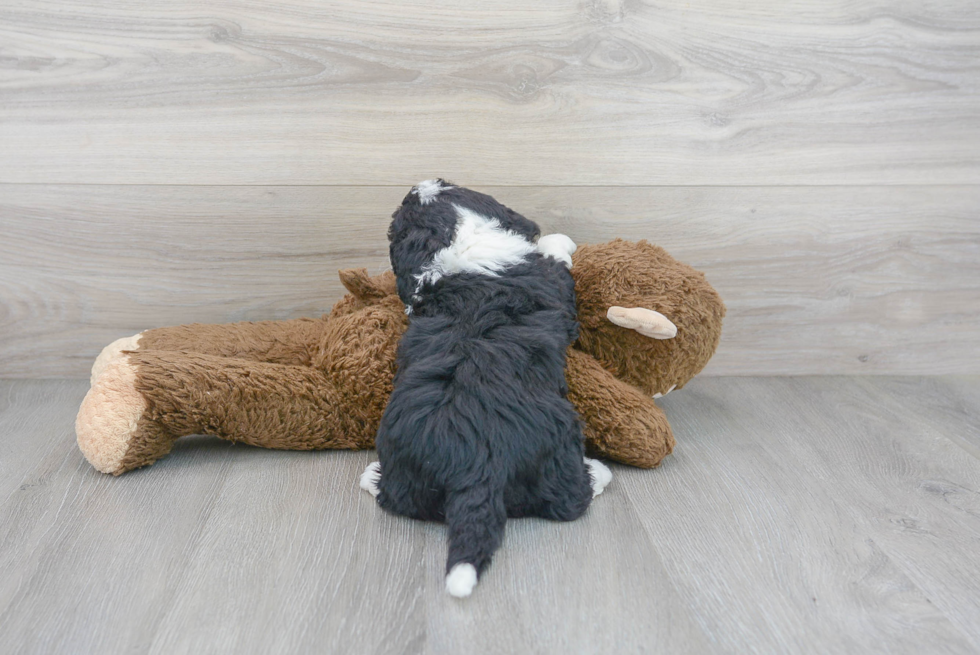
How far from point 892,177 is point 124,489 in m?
1.25

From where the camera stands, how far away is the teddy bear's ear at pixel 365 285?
1010mm

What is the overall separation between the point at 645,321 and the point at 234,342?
1.89 ft

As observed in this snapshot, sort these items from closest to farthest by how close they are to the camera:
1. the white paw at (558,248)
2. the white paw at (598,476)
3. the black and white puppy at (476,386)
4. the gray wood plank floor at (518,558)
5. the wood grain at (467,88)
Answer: the gray wood plank floor at (518,558)
the black and white puppy at (476,386)
the white paw at (598,476)
the white paw at (558,248)
the wood grain at (467,88)

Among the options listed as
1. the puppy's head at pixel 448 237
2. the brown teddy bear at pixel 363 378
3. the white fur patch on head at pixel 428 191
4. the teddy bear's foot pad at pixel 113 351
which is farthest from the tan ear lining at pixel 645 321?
the teddy bear's foot pad at pixel 113 351

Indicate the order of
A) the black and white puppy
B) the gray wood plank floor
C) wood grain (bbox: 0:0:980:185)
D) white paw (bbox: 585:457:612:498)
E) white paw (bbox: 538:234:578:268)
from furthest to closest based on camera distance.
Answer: wood grain (bbox: 0:0:980:185), white paw (bbox: 538:234:578:268), white paw (bbox: 585:457:612:498), the black and white puppy, the gray wood plank floor

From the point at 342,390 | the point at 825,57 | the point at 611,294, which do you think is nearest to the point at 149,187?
the point at 342,390

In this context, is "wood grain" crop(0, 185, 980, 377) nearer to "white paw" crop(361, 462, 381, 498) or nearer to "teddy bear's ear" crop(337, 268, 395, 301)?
"teddy bear's ear" crop(337, 268, 395, 301)

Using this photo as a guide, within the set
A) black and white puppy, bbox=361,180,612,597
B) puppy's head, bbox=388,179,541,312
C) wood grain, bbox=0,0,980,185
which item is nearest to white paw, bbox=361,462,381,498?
black and white puppy, bbox=361,180,612,597

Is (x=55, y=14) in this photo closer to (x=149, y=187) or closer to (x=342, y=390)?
(x=149, y=187)

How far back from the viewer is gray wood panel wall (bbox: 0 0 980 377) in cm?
108

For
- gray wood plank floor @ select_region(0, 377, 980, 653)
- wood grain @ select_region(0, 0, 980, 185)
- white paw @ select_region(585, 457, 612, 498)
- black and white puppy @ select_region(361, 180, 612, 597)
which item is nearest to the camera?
gray wood plank floor @ select_region(0, 377, 980, 653)

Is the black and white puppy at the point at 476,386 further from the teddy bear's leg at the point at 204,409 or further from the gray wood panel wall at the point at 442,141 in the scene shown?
the gray wood panel wall at the point at 442,141

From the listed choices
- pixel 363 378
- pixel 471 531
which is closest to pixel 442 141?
pixel 363 378

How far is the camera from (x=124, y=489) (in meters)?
0.86
